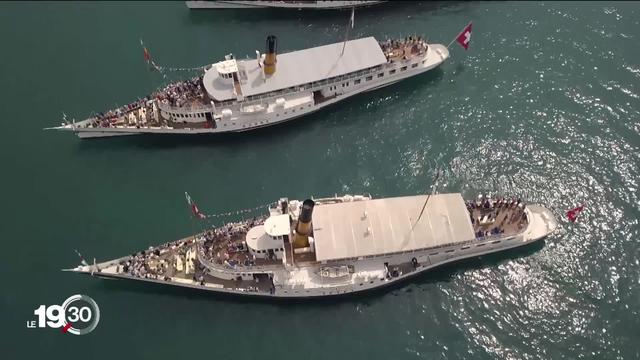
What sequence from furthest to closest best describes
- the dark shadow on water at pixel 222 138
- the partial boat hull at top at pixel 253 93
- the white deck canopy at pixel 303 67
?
the dark shadow on water at pixel 222 138
the white deck canopy at pixel 303 67
the partial boat hull at top at pixel 253 93

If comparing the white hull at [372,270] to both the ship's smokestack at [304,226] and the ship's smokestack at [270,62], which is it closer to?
the ship's smokestack at [304,226]

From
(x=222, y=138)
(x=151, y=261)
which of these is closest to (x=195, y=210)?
(x=151, y=261)

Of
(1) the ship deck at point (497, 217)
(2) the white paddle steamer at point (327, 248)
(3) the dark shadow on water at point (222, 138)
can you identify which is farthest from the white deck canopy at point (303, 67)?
(1) the ship deck at point (497, 217)

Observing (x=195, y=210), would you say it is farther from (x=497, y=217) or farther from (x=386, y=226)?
(x=497, y=217)

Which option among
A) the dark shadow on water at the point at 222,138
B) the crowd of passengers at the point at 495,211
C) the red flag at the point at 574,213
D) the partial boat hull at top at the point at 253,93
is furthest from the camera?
the dark shadow on water at the point at 222,138

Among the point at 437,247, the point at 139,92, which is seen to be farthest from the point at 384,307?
the point at 139,92

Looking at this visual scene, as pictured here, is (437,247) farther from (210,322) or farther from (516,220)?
(210,322)
